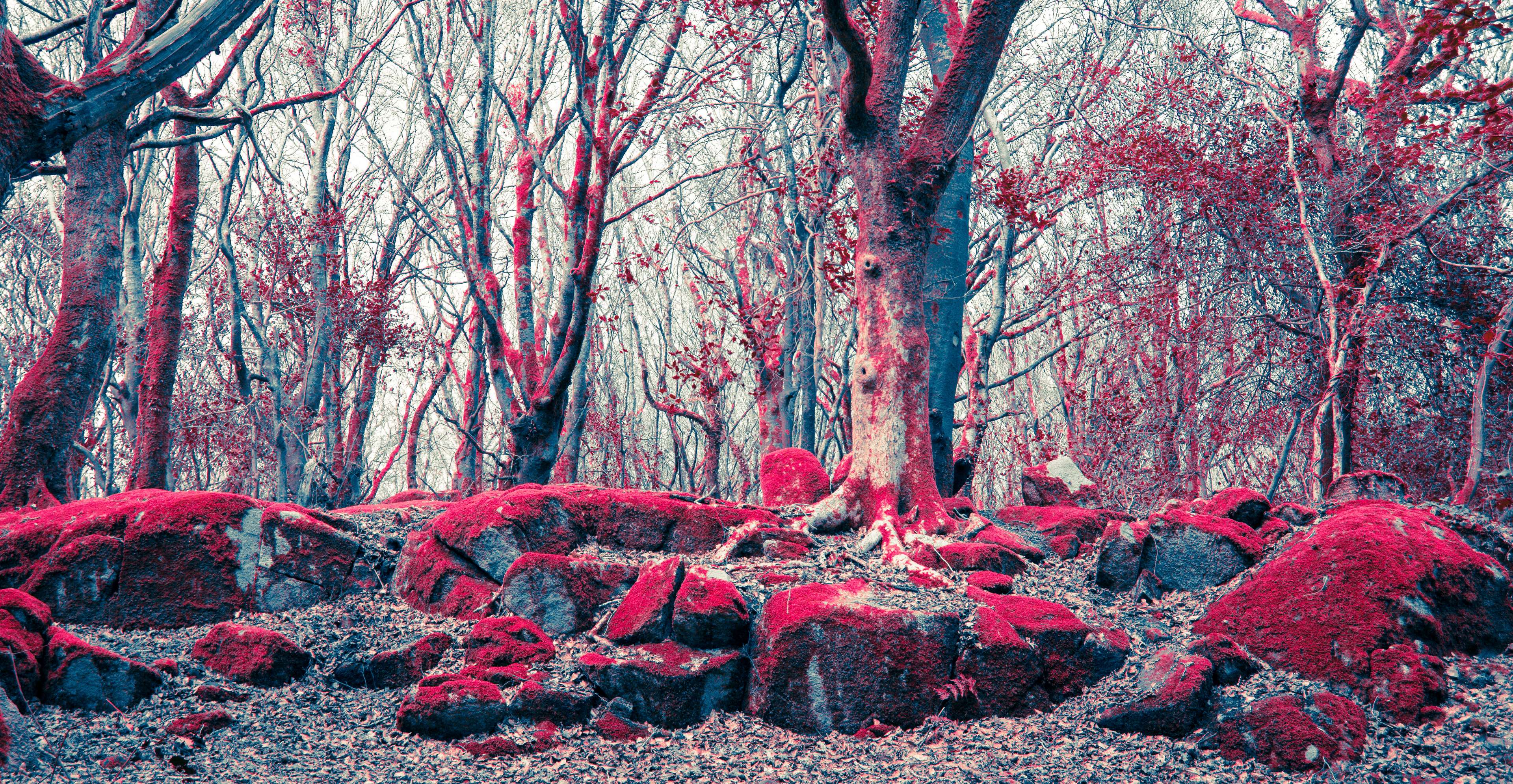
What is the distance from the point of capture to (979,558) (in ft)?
17.9

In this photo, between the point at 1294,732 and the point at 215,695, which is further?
the point at 215,695

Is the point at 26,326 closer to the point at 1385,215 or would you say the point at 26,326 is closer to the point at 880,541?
the point at 880,541

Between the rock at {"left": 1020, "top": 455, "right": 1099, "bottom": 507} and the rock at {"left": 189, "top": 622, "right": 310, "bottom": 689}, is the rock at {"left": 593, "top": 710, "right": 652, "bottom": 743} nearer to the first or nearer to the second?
the rock at {"left": 189, "top": 622, "right": 310, "bottom": 689}

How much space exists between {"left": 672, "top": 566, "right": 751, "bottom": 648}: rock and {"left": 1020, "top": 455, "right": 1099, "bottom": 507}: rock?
4.42 metres

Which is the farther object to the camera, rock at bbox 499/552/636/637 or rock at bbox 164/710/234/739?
rock at bbox 499/552/636/637

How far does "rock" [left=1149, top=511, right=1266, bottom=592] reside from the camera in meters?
5.25

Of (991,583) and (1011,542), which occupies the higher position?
(1011,542)

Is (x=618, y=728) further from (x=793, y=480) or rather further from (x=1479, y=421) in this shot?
(x=1479, y=421)

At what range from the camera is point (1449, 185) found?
9156 mm

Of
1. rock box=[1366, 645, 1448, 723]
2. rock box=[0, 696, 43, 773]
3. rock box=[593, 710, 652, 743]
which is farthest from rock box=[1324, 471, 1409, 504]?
rock box=[0, 696, 43, 773]

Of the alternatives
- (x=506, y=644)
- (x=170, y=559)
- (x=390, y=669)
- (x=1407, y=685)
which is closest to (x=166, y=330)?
(x=170, y=559)

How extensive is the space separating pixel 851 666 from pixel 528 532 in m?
2.45

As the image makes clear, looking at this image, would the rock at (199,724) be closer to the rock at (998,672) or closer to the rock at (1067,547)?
the rock at (998,672)

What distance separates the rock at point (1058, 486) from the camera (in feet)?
27.2
